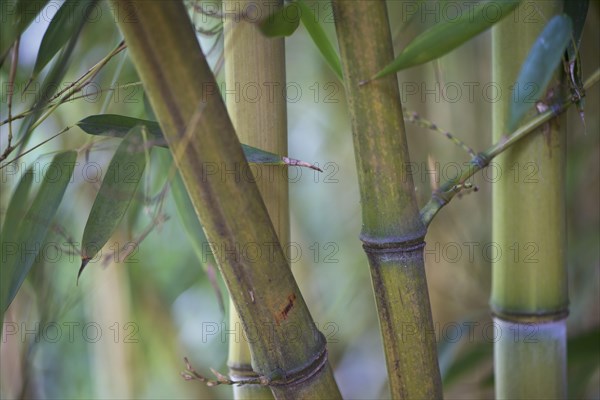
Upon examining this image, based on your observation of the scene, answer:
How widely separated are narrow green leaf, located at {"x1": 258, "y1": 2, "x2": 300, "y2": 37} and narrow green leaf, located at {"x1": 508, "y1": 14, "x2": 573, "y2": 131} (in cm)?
12

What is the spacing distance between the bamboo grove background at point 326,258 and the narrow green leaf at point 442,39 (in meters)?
0.38

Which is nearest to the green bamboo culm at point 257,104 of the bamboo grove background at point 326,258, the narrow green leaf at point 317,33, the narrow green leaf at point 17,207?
the narrow green leaf at point 317,33

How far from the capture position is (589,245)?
2.59 feet

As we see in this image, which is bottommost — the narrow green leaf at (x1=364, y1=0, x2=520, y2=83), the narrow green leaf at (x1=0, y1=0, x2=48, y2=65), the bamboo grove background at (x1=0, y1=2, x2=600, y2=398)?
the bamboo grove background at (x1=0, y1=2, x2=600, y2=398)

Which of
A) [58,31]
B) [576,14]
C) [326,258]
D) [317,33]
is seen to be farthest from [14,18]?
[326,258]

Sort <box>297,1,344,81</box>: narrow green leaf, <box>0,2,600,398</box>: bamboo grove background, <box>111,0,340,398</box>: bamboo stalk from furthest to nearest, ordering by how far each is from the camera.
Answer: <box>0,2,600,398</box>: bamboo grove background
<box>297,1,344,81</box>: narrow green leaf
<box>111,0,340,398</box>: bamboo stalk

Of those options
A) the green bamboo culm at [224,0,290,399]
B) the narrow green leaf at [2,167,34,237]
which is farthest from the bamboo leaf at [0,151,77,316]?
the green bamboo culm at [224,0,290,399]

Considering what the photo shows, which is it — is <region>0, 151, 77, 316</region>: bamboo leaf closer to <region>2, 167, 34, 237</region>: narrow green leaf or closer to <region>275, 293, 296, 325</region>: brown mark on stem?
<region>2, 167, 34, 237</region>: narrow green leaf

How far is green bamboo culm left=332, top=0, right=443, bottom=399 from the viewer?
0.34 metres

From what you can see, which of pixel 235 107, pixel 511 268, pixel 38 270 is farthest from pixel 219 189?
pixel 38 270

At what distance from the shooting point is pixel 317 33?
42 centimetres

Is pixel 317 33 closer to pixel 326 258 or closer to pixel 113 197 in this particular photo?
pixel 113 197

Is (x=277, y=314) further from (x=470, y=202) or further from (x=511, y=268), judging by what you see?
(x=470, y=202)

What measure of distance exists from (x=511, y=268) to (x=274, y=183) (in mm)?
170
